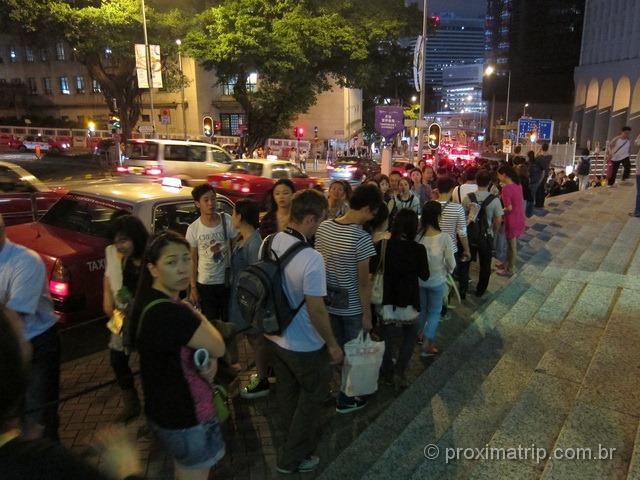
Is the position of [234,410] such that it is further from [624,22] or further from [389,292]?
[624,22]

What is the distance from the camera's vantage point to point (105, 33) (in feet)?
85.3

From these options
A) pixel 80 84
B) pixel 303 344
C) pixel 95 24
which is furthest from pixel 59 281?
pixel 80 84

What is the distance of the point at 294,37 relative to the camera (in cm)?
2348

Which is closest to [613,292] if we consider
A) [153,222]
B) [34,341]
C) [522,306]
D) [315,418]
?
[522,306]

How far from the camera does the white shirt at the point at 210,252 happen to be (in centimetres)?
440

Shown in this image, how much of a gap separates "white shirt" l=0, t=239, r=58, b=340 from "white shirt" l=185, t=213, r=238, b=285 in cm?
163

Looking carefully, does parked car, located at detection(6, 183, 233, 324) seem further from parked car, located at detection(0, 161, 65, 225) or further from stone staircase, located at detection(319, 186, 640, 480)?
stone staircase, located at detection(319, 186, 640, 480)

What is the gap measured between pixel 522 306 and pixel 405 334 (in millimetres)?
2364

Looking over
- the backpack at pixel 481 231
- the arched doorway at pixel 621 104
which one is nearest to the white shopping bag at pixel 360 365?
the backpack at pixel 481 231

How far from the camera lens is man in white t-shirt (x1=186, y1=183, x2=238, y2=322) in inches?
173

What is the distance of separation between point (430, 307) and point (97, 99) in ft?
165

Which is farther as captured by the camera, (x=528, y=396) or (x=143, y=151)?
(x=143, y=151)

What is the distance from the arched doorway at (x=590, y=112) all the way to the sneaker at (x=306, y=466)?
61.2 m

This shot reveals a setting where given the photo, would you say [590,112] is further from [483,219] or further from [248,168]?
[483,219]
